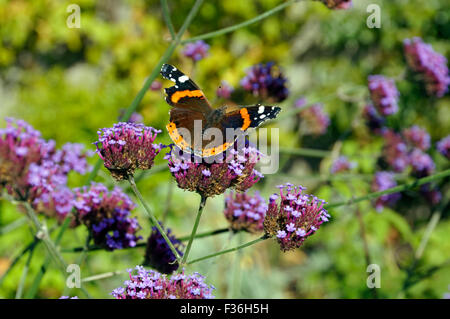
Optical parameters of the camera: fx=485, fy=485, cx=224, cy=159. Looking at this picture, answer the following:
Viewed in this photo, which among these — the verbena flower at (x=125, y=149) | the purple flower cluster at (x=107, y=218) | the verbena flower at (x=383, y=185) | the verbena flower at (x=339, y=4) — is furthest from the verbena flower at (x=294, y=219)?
the verbena flower at (x=383, y=185)

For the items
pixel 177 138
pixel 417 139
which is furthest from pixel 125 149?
pixel 417 139

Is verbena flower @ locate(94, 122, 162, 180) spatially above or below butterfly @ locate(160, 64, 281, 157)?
below

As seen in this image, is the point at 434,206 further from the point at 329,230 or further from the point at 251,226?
the point at 251,226

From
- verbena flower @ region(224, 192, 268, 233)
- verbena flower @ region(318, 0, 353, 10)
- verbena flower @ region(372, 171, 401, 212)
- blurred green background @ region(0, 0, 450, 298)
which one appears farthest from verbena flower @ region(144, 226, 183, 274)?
blurred green background @ region(0, 0, 450, 298)

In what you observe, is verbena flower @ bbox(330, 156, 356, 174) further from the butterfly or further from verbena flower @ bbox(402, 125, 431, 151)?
the butterfly

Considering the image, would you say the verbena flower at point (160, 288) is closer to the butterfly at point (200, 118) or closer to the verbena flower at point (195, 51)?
the butterfly at point (200, 118)
